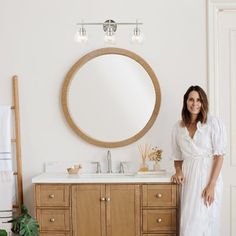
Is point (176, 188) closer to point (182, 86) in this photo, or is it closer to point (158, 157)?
point (158, 157)

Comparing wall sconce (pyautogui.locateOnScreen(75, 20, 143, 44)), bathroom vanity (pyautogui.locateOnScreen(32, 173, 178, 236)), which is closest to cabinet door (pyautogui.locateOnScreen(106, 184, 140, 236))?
bathroom vanity (pyautogui.locateOnScreen(32, 173, 178, 236))

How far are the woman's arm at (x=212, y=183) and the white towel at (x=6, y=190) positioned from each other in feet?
5.25

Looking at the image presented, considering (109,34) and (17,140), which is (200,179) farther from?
(17,140)

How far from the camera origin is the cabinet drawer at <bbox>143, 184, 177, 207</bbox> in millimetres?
3076

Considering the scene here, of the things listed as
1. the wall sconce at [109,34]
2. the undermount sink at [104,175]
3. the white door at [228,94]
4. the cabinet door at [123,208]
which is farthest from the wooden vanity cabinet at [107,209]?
the wall sconce at [109,34]

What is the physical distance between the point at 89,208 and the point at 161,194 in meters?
0.57

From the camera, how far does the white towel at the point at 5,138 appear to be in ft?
11.1

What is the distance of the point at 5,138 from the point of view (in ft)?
11.2

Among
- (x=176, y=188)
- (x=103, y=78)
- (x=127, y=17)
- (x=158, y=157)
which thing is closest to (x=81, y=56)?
(x=103, y=78)

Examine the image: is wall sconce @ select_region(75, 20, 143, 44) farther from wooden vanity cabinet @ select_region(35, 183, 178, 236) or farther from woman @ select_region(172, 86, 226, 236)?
wooden vanity cabinet @ select_region(35, 183, 178, 236)

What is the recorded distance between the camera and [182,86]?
11.4ft

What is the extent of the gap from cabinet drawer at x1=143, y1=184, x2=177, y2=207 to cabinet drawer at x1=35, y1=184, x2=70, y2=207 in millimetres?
620

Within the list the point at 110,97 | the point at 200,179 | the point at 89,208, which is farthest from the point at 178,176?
the point at 110,97

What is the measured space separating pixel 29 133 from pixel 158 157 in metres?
1.15
